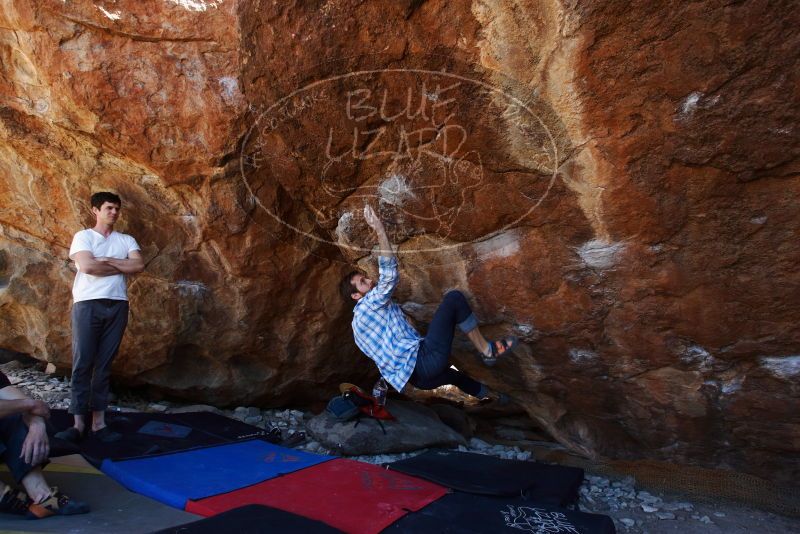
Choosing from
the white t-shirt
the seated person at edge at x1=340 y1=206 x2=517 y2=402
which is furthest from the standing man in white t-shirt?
the seated person at edge at x1=340 y1=206 x2=517 y2=402

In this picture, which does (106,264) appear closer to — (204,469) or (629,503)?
(204,469)

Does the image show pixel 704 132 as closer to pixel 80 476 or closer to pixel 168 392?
pixel 80 476

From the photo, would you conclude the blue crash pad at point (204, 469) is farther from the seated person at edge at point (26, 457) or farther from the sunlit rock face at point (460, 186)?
the sunlit rock face at point (460, 186)

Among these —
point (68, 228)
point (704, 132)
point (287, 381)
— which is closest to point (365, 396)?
point (287, 381)

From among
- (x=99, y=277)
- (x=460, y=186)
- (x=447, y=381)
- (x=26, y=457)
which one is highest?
(x=460, y=186)

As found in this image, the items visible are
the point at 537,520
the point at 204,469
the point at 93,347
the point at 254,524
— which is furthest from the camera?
the point at 93,347

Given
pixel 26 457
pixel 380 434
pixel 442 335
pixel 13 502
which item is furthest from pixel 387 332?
pixel 13 502

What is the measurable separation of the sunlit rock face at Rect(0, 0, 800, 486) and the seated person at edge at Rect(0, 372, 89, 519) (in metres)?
1.80

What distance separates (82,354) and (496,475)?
273cm

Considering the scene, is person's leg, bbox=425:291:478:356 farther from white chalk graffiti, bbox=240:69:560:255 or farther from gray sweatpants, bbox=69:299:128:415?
gray sweatpants, bbox=69:299:128:415

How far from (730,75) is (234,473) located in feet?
10.9

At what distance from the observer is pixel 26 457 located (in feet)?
8.36

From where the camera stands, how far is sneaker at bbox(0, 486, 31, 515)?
255 centimetres

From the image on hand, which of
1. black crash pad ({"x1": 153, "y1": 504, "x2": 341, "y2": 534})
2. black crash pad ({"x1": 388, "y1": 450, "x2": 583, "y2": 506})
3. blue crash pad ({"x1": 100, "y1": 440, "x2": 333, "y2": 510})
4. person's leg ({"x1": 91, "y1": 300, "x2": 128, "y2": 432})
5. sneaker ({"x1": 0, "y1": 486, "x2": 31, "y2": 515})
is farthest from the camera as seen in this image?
person's leg ({"x1": 91, "y1": 300, "x2": 128, "y2": 432})
